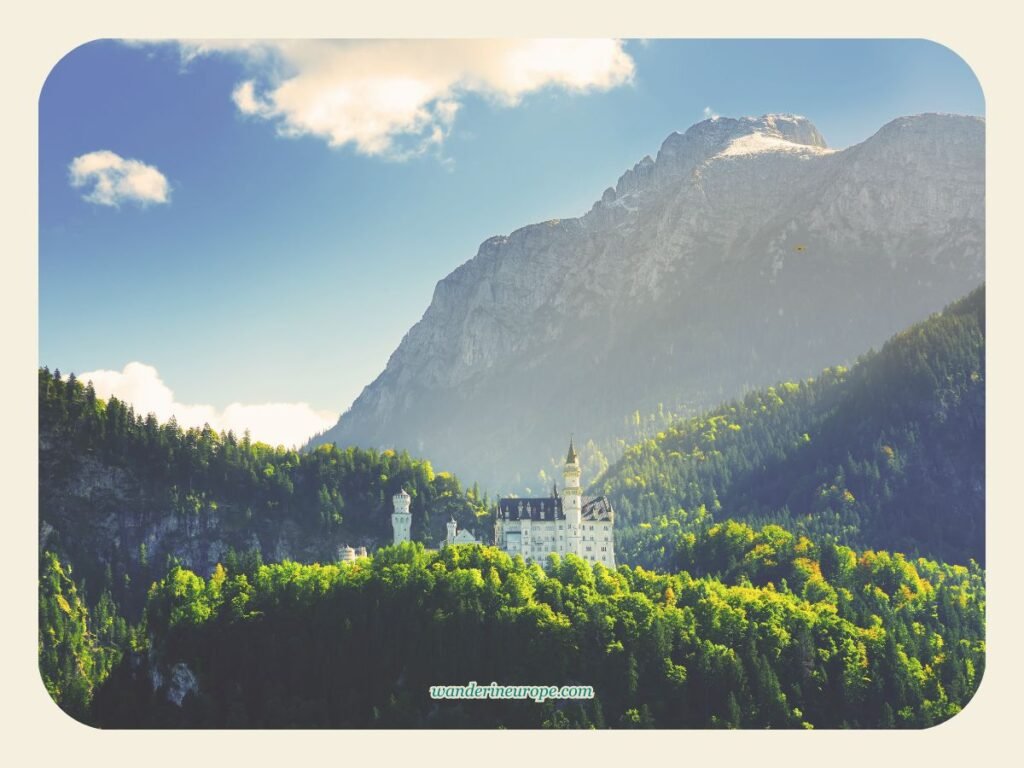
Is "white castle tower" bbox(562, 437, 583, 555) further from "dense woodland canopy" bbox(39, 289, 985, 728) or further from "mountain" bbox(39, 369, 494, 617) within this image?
"dense woodland canopy" bbox(39, 289, 985, 728)

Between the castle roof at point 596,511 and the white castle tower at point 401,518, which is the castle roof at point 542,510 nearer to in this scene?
the castle roof at point 596,511

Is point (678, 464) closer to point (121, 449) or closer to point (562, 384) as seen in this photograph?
point (562, 384)

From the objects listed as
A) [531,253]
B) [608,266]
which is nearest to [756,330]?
[608,266]

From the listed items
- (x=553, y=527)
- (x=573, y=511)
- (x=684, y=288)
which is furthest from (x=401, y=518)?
(x=684, y=288)

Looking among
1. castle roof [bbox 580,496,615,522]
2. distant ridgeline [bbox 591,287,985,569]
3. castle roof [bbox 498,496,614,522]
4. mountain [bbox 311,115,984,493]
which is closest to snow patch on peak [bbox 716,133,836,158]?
mountain [bbox 311,115,984,493]

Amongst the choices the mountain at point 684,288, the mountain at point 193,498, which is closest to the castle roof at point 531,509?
the mountain at point 193,498

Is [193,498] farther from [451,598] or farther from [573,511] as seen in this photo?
[451,598]
